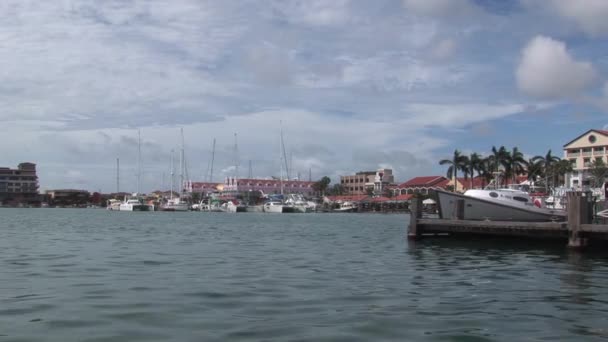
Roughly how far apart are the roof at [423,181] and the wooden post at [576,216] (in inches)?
5737

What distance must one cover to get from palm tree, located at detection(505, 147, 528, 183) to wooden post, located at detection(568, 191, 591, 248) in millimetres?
99230

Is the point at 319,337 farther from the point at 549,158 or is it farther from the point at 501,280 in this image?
the point at 549,158

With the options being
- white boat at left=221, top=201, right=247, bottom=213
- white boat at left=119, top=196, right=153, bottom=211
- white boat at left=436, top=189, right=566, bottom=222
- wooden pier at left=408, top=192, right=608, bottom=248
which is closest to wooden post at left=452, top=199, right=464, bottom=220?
wooden pier at left=408, top=192, right=608, bottom=248

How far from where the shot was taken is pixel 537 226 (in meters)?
31.3

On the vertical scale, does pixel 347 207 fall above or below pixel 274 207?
below

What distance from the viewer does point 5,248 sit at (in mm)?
31094

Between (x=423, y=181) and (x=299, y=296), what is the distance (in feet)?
547

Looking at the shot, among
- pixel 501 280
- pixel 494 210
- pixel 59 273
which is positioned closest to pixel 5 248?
pixel 59 273

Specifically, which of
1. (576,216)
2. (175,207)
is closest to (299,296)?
(576,216)

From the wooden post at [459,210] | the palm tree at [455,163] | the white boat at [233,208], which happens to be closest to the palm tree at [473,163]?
the palm tree at [455,163]

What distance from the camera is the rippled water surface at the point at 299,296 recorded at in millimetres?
12508

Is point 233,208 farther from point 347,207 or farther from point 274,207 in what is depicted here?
point 347,207

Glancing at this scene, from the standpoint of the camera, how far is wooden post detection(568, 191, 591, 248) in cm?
2916

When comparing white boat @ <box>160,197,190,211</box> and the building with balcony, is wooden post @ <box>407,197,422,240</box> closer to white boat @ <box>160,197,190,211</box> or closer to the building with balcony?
the building with balcony
